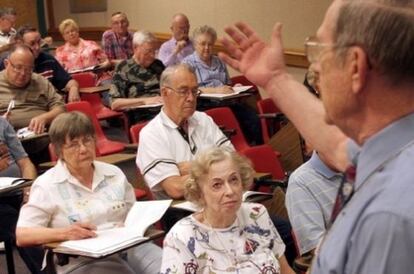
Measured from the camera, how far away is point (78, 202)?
3.10 metres

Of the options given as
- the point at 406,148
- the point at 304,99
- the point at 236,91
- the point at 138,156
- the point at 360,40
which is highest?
the point at 360,40

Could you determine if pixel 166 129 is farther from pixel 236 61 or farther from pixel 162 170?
pixel 236 61

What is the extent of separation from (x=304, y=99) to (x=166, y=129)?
231 cm

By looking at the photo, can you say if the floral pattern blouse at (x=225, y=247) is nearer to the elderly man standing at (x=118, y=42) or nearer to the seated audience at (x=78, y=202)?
the seated audience at (x=78, y=202)

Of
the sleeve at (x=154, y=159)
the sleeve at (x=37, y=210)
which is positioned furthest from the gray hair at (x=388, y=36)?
the sleeve at (x=154, y=159)

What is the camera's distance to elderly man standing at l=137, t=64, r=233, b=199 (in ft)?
12.0

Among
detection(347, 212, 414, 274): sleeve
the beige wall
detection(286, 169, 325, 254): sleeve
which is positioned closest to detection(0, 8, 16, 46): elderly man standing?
the beige wall

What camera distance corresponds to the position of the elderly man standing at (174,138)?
143 inches

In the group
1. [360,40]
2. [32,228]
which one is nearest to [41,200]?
[32,228]

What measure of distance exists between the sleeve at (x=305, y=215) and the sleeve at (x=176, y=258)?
399 millimetres

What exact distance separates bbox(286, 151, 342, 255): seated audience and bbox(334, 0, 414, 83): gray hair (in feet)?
5.25

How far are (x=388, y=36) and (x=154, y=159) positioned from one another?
8.97 ft

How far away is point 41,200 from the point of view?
3.00 meters

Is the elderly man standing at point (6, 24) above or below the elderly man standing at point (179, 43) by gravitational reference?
below
